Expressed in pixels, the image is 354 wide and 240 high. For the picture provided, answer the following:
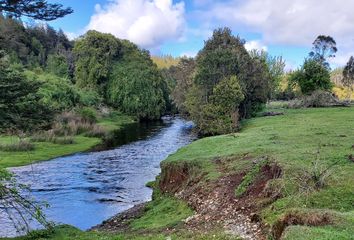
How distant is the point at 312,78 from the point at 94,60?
5034cm

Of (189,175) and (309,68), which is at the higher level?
(309,68)

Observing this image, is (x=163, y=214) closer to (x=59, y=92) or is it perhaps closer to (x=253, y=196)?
(x=253, y=196)

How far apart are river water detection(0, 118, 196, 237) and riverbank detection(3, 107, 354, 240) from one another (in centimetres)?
273

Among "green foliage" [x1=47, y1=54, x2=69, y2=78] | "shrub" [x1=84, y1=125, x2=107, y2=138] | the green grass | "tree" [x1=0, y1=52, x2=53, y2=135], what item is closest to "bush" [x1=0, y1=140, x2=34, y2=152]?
"shrub" [x1=84, y1=125, x2=107, y2=138]

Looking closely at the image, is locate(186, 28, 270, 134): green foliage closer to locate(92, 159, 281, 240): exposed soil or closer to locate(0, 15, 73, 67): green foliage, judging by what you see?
locate(92, 159, 281, 240): exposed soil

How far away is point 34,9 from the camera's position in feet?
61.9

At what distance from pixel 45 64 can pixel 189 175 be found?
4031 inches

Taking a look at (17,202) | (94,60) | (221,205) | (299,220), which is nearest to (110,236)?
(17,202)

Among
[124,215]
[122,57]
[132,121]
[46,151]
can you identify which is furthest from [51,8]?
[122,57]

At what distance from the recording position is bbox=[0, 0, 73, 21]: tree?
18.4 m

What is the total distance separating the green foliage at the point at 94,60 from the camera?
10088 centimetres

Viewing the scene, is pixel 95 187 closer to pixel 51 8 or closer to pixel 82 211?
pixel 82 211

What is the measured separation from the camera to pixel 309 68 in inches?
3482

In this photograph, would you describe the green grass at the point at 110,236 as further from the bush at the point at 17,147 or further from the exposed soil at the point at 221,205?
the bush at the point at 17,147
